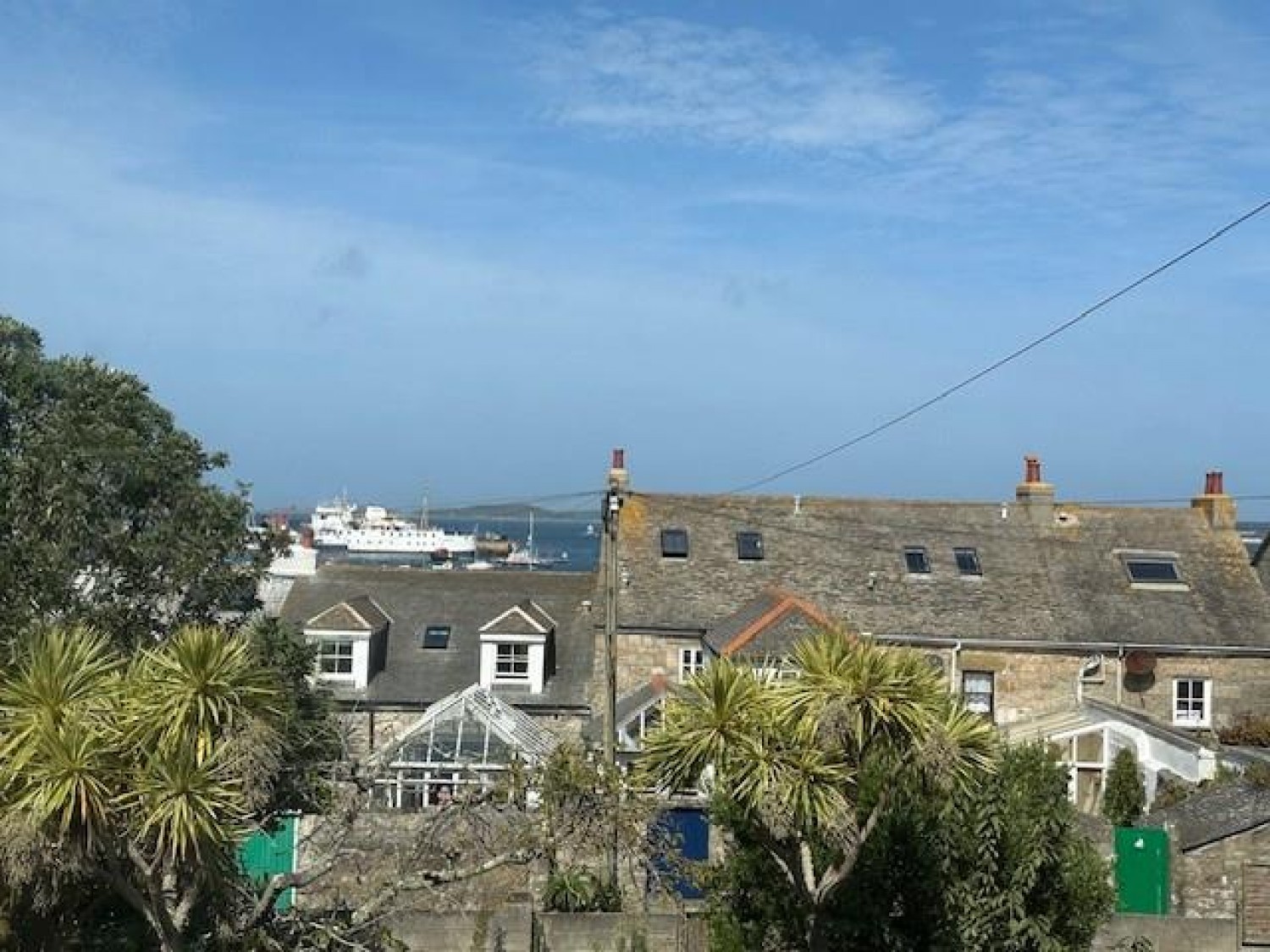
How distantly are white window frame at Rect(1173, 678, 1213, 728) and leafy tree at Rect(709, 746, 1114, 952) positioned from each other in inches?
800

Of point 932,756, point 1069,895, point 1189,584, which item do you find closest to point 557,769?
point 932,756

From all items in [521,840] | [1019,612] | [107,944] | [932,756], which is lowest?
[107,944]

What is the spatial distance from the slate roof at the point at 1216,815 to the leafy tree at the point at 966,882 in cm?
510

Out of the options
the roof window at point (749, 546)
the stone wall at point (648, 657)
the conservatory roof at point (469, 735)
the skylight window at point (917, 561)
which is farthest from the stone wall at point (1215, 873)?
the roof window at point (749, 546)

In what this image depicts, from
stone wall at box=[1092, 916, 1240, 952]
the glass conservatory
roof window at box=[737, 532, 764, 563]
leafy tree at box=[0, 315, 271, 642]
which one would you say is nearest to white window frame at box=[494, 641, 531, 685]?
the glass conservatory

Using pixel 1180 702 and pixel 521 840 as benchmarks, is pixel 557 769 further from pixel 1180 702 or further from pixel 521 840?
pixel 1180 702

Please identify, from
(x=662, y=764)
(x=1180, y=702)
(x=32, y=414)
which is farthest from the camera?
(x=1180, y=702)

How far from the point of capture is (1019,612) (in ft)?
121

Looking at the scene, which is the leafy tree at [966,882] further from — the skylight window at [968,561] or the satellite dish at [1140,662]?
the skylight window at [968,561]

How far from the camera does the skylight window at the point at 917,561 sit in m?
38.3

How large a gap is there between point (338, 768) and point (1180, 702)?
27051 mm

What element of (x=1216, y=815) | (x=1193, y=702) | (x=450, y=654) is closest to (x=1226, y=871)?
(x=1216, y=815)

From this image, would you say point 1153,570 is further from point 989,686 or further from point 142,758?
point 142,758

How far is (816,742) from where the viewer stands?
Answer: 14.4 metres
